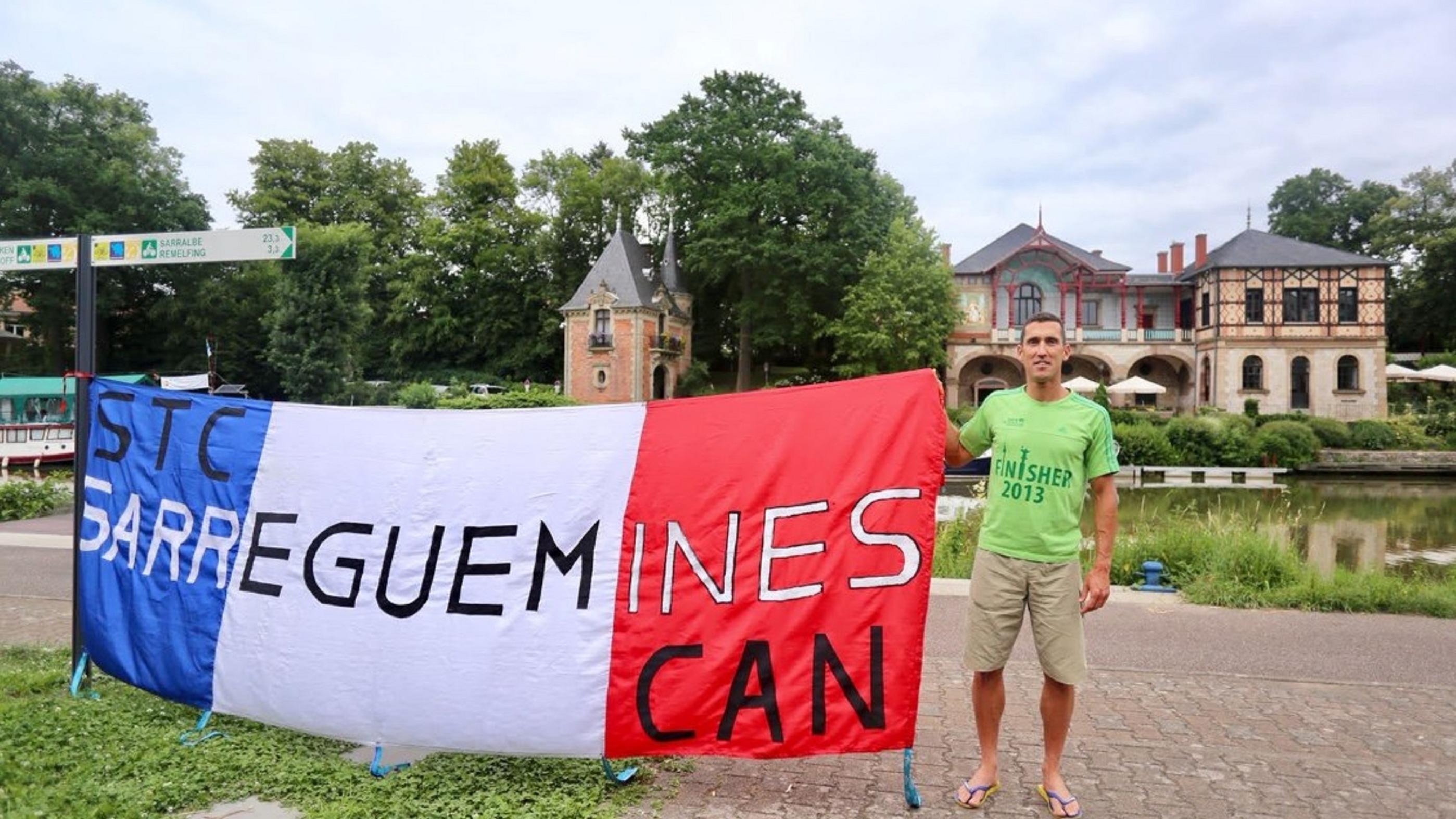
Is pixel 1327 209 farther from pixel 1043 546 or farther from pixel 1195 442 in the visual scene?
pixel 1043 546

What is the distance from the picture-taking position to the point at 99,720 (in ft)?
14.5

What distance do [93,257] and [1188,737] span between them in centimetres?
679

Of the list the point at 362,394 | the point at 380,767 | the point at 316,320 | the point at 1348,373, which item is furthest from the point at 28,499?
the point at 1348,373

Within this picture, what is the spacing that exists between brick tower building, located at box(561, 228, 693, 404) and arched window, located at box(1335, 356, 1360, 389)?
112 feet

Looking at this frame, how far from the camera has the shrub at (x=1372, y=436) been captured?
32500 millimetres

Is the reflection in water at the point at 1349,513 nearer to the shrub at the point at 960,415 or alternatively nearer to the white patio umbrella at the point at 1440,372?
the shrub at the point at 960,415

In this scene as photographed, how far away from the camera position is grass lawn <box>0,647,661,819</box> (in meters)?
3.48

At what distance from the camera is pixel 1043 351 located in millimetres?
3709

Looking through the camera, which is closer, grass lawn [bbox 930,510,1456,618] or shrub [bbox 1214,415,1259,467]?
grass lawn [bbox 930,510,1456,618]

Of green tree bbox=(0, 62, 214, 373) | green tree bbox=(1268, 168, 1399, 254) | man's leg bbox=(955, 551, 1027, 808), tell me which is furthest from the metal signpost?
green tree bbox=(1268, 168, 1399, 254)

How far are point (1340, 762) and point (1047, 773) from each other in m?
1.59

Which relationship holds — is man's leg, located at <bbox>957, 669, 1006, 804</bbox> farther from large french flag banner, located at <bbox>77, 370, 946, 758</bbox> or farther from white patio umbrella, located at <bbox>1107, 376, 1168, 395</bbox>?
white patio umbrella, located at <bbox>1107, 376, 1168, 395</bbox>

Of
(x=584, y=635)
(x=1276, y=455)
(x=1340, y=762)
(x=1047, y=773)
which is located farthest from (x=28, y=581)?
(x=1276, y=455)

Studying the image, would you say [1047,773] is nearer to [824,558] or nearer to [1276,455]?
[824,558]
